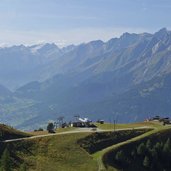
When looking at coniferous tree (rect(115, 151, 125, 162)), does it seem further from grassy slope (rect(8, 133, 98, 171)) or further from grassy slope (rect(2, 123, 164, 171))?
grassy slope (rect(8, 133, 98, 171))

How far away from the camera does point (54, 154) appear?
16175 centimetres

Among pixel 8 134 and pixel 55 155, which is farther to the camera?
pixel 8 134

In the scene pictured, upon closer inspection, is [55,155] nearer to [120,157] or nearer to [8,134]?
[120,157]

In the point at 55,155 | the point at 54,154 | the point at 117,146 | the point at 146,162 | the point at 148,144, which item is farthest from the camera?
the point at 148,144

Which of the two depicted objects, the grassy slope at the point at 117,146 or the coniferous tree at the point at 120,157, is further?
the coniferous tree at the point at 120,157

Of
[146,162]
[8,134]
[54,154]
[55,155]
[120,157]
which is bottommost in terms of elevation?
[146,162]

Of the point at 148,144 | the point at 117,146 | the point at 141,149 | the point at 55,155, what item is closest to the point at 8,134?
the point at 55,155

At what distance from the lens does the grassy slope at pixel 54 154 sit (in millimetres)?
150375

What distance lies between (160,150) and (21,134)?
2038 inches

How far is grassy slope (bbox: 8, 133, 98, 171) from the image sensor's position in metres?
150

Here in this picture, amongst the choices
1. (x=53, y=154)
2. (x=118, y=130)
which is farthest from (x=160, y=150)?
(x=53, y=154)

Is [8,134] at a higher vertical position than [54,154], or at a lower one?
higher

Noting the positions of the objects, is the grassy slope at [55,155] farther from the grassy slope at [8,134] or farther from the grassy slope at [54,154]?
the grassy slope at [8,134]

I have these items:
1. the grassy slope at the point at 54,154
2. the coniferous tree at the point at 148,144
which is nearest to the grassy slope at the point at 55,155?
the grassy slope at the point at 54,154
